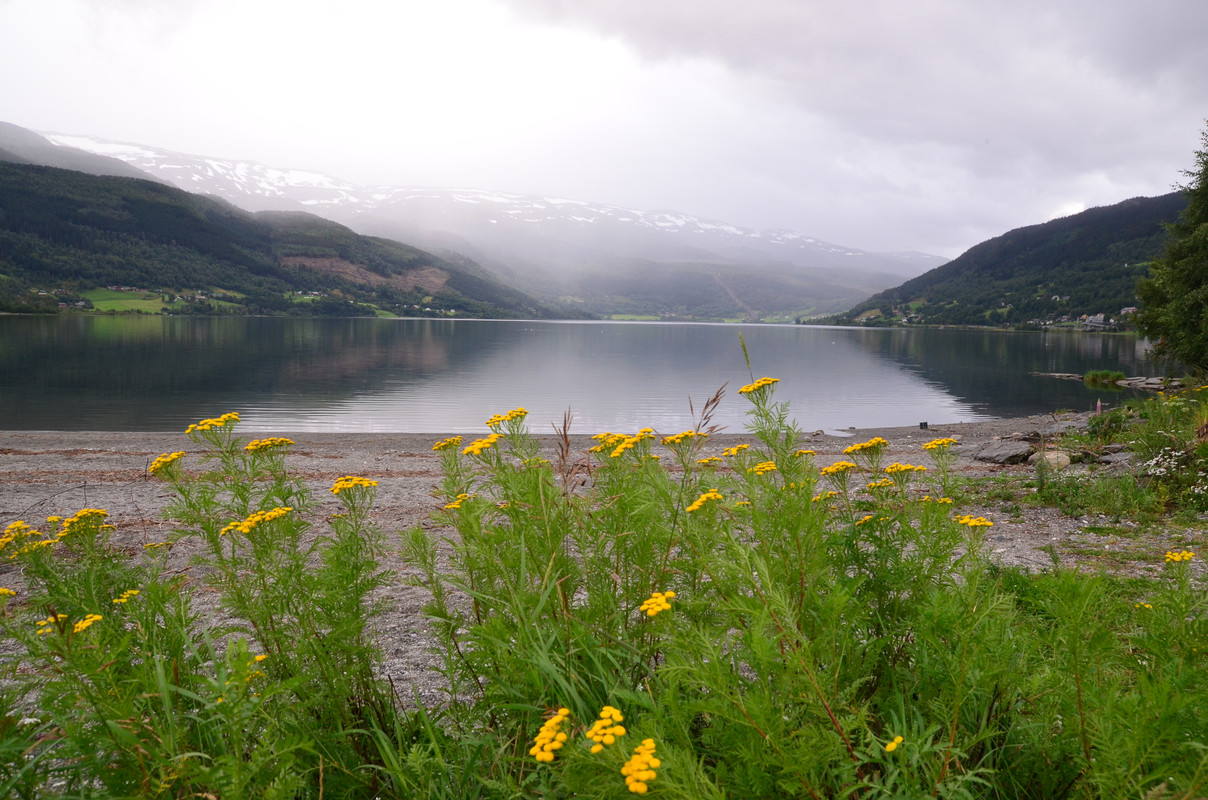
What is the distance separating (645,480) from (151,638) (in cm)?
248

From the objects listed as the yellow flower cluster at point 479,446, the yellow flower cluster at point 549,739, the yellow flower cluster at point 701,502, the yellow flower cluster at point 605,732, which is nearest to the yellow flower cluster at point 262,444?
the yellow flower cluster at point 479,446

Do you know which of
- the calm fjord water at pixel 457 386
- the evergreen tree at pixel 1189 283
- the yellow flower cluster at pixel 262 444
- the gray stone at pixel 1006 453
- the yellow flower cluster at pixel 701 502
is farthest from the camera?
the calm fjord water at pixel 457 386

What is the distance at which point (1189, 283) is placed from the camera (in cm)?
2456

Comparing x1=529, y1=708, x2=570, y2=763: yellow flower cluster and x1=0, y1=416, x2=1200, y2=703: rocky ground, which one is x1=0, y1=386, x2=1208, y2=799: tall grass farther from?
x1=0, y1=416, x2=1200, y2=703: rocky ground

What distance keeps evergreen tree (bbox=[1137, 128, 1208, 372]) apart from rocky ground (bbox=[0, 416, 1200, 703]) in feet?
16.8

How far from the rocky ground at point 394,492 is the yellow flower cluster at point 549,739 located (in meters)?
1.58

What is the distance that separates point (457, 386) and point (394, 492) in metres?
36.4

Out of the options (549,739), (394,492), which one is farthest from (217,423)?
(394,492)

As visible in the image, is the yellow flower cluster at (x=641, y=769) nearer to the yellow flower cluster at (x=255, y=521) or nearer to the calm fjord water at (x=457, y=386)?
the yellow flower cluster at (x=255, y=521)

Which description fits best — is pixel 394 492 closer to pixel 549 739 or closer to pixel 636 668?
pixel 636 668

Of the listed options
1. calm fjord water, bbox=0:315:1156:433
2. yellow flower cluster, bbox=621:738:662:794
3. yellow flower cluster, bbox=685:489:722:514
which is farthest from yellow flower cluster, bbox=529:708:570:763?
calm fjord water, bbox=0:315:1156:433

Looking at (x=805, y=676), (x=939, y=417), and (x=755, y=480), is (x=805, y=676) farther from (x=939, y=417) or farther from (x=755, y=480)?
(x=939, y=417)

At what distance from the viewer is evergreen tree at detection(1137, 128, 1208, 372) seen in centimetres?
Answer: 2334

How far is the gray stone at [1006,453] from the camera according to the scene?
50.2 feet
